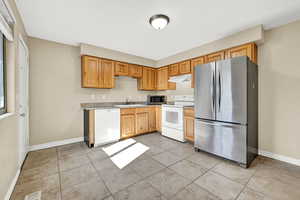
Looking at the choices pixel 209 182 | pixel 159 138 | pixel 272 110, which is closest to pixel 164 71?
pixel 159 138

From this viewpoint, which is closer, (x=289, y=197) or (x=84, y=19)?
(x=289, y=197)

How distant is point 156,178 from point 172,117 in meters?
1.94

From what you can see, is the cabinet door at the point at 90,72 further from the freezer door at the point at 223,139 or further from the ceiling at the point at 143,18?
the freezer door at the point at 223,139

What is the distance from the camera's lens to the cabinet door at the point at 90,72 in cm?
326

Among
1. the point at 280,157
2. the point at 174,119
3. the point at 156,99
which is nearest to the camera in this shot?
the point at 280,157

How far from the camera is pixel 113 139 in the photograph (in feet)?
10.8

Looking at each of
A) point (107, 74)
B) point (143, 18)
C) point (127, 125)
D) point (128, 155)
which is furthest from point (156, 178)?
point (107, 74)

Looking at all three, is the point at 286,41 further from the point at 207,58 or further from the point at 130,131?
the point at 130,131

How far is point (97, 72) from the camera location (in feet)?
11.3

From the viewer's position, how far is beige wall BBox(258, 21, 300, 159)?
2.28 meters

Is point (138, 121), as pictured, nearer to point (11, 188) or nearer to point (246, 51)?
point (11, 188)

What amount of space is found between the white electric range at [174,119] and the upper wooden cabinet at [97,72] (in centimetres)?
184

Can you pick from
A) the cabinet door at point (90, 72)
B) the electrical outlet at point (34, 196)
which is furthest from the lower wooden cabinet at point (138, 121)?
the electrical outlet at point (34, 196)

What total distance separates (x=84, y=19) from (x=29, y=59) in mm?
1708
